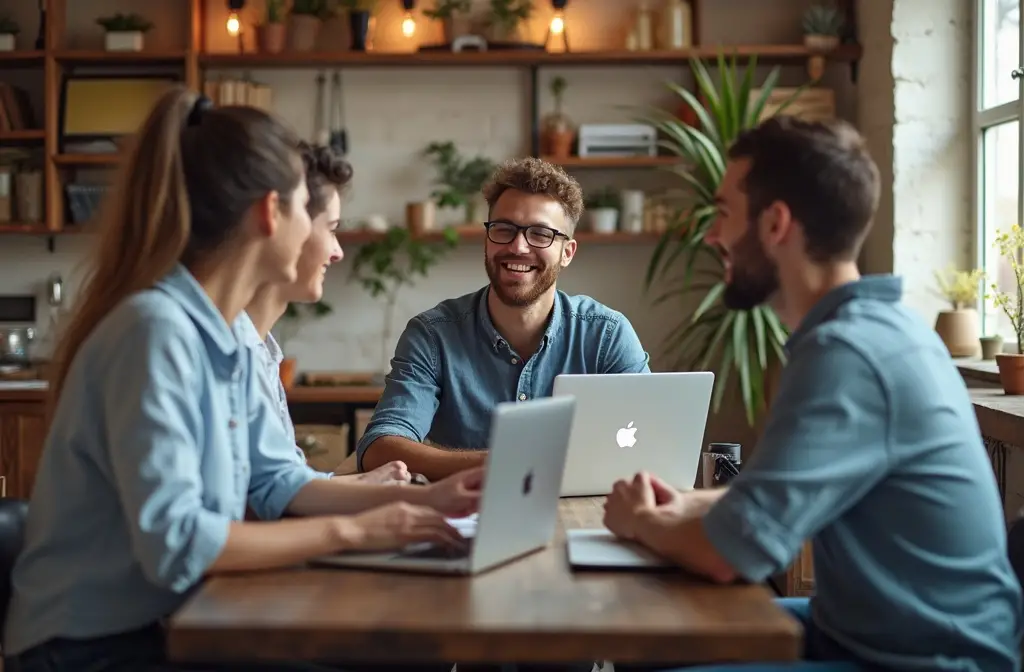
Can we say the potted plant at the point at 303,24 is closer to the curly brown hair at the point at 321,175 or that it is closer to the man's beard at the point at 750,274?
the curly brown hair at the point at 321,175

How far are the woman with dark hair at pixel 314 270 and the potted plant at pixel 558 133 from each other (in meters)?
2.85

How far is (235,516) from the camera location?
1.67 metres

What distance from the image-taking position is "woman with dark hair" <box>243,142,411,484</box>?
7.06 ft

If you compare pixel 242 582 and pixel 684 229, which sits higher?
pixel 684 229

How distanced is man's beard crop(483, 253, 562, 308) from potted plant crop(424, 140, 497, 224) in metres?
2.47

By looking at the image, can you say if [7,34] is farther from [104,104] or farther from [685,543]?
[685,543]

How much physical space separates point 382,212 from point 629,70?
4.24ft

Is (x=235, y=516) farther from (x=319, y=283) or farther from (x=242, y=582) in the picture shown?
(x=319, y=283)

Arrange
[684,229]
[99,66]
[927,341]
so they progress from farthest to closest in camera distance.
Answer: [99,66] < [684,229] < [927,341]

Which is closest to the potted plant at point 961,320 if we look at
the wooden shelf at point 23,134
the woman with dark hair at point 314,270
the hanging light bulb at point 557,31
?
the hanging light bulb at point 557,31

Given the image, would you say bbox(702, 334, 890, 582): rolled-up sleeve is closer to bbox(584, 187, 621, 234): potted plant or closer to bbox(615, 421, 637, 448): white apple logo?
bbox(615, 421, 637, 448): white apple logo

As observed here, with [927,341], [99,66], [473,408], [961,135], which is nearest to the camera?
[927,341]

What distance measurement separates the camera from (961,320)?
4016mm

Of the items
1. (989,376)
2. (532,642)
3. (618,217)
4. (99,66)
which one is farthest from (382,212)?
(532,642)
